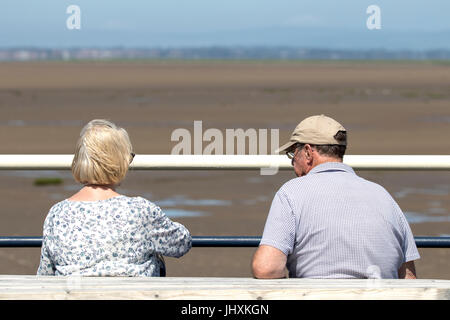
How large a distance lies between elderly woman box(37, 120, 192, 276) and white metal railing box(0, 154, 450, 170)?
95 centimetres

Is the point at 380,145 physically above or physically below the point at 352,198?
below

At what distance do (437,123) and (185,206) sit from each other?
625 inches

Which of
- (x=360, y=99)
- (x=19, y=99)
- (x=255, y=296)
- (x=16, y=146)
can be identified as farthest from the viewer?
(x=360, y=99)

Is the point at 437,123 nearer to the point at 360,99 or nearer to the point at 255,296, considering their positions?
the point at 360,99

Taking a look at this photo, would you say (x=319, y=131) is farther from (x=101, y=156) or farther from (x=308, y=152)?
(x=101, y=156)

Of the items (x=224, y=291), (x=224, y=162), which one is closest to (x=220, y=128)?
(x=224, y=162)

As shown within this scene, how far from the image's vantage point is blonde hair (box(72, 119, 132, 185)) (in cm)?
283

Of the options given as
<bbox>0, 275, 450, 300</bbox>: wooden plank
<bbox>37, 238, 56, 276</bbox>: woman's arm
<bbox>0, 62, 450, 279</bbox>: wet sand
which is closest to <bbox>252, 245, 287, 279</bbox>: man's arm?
<bbox>0, 275, 450, 300</bbox>: wooden plank

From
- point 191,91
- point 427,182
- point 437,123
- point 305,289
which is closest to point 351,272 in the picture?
point 305,289

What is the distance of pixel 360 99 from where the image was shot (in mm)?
38156

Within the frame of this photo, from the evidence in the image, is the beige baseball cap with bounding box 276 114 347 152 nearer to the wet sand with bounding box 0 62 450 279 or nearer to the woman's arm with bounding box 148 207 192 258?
the woman's arm with bounding box 148 207 192 258

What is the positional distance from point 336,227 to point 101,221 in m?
0.68

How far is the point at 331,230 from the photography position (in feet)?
9.12

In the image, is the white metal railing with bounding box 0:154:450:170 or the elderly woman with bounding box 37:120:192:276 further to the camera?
the white metal railing with bounding box 0:154:450:170
